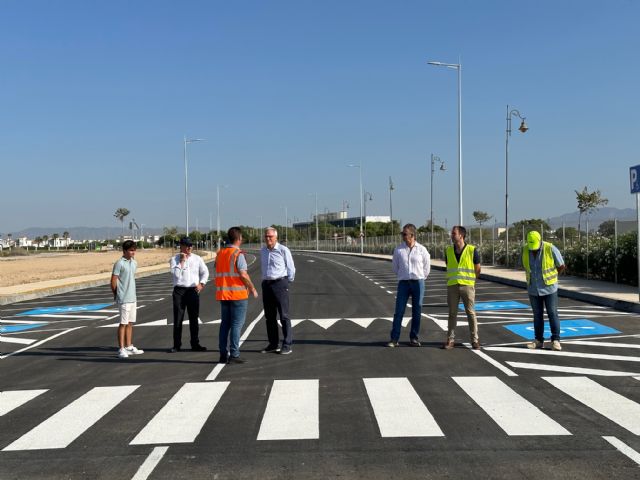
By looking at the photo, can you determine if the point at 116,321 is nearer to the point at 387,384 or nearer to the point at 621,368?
the point at 387,384

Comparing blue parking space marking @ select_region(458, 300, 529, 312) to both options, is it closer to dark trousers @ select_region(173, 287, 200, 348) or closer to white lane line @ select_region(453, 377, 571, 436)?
dark trousers @ select_region(173, 287, 200, 348)

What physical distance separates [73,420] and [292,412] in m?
2.12

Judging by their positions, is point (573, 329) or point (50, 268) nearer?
point (573, 329)

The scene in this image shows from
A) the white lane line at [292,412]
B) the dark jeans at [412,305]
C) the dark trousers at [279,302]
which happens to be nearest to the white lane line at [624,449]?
the white lane line at [292,412]

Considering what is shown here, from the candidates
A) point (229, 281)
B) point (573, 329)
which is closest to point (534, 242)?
point (573, 329)

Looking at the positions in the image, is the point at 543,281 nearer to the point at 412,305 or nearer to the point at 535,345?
the point at 535,345

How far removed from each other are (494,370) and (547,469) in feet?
12.7

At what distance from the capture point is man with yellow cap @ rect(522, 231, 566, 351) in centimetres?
1044

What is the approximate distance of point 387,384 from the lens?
8188 millimetres

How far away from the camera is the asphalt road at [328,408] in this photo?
5.39 metres

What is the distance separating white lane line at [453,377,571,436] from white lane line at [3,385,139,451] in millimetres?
3801

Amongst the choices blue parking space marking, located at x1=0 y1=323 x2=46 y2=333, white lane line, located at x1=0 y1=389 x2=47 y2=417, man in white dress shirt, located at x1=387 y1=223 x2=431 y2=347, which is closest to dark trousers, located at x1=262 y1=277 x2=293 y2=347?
man in white dress shirt, located at x1=387 y1=223 x2=431 y2=347

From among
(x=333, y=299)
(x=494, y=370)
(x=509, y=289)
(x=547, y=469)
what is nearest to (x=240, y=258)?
(x=494, y=370)

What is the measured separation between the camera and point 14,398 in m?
7.96
